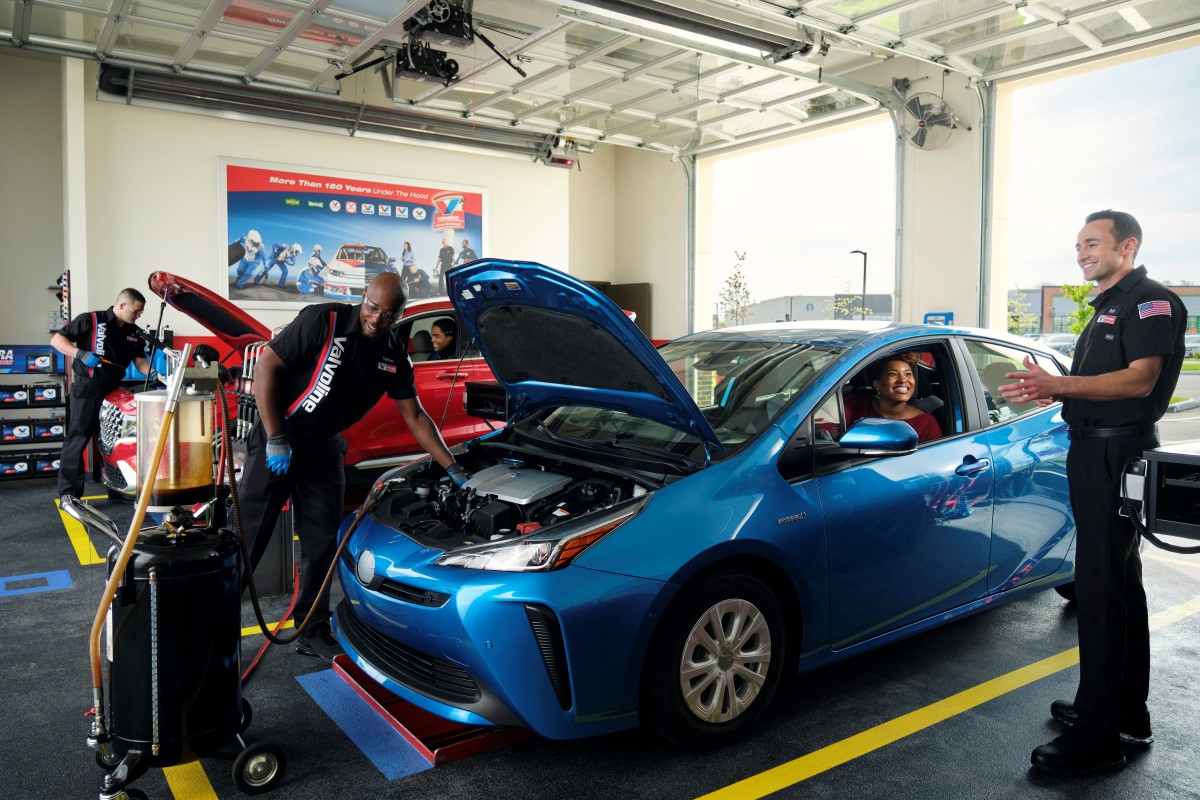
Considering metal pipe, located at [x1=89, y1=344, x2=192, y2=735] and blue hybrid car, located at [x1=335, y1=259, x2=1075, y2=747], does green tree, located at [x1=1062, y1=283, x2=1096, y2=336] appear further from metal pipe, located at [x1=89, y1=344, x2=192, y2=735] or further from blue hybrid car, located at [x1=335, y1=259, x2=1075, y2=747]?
metal pipe, located at [x1=89, y1=344, x2=192, y2=735]

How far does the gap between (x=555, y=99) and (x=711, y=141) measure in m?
3.30

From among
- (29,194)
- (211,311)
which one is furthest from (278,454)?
(29,194)

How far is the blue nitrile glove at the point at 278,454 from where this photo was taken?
3.52 meters

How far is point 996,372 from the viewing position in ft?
12.6

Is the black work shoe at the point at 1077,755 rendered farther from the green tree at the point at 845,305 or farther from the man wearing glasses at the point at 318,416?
the green tree at the point at 845,305

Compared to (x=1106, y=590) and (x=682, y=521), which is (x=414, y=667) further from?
(x=1106, y=590)

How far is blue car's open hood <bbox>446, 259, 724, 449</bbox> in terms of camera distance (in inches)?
111

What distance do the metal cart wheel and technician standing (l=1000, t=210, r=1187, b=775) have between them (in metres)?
2.40

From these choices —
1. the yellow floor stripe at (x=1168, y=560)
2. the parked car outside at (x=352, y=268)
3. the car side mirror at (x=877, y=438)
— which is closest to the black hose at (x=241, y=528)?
the car side mirror at (x=877, y=438)

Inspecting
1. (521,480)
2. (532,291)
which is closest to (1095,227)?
(532,291)

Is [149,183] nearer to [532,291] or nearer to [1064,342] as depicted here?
[532,291]

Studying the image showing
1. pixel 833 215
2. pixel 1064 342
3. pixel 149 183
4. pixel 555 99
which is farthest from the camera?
pixel 833 215

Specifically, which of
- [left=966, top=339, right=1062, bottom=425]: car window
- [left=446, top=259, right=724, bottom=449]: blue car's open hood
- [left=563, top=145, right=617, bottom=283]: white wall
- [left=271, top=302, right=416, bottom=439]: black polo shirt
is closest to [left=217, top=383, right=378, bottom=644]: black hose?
[left=271, top=302, right=416, bottom=439]: black polo shirt

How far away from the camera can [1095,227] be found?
2820 millimetres
